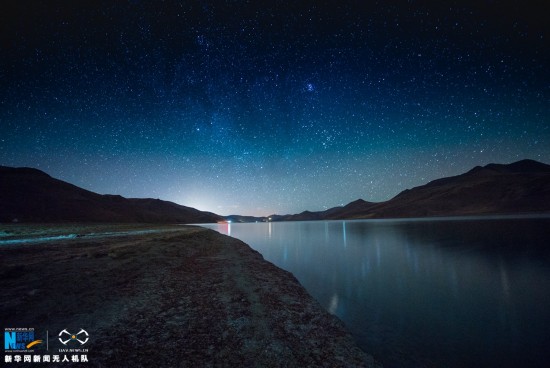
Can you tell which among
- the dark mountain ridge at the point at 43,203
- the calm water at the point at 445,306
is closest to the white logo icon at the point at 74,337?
the calm water at the point at 445,306

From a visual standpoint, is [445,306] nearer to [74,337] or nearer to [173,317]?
[173,317]

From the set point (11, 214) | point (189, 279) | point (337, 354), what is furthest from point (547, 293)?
point (11, 214)

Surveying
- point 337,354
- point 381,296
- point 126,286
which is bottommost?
point 381,296

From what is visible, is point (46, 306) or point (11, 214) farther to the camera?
point (11, 214)

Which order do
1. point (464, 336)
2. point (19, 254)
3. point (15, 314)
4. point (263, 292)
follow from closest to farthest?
point (15, 314), point (464, 336), point (263, 292), point (19, 254)

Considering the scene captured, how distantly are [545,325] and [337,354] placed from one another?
9103mm

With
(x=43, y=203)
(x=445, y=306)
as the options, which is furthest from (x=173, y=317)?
(x=43, y=203)

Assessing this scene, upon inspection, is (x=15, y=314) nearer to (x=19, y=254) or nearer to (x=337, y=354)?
(x=337, y=354)

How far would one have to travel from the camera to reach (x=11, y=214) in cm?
9300

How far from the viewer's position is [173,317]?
780 centimetres

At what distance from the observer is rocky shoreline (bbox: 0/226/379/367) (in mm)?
5859

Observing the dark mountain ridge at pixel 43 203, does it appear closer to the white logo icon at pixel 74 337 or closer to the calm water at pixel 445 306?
the white logo icon at pixel 74 337

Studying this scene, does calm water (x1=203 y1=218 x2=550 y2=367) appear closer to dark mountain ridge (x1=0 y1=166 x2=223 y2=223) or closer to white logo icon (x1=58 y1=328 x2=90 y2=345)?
white logo icon (x1=58 y1=328 x2=90 y2=345)

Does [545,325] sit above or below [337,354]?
below
